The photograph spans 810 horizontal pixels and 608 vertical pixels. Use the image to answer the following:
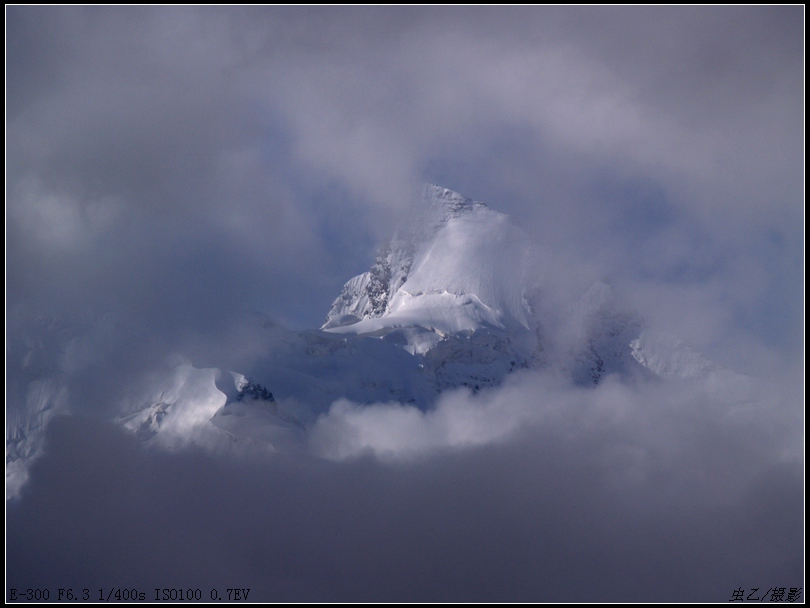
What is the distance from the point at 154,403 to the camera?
17638cm

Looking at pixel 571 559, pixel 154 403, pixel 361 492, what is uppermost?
pixel 154 403

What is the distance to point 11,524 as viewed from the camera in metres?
152

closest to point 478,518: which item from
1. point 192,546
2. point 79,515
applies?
point 192,546

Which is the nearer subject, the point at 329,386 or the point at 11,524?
the point at 11,524

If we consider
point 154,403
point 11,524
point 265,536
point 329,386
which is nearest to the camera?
point 11,524

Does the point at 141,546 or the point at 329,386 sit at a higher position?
the point at 329,386

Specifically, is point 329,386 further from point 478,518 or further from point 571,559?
point 571,559

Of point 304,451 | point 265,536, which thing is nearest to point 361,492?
point 304,451

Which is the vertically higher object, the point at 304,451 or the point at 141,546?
the point at 304,451

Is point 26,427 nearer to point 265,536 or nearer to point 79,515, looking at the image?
point 79,515

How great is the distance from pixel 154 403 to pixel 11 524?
35841mm

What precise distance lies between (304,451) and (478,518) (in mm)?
40775

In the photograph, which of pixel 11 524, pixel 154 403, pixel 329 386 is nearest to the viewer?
pixel 11 524

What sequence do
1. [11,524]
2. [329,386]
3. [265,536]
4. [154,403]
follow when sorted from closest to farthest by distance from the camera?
[11,524] → [265,536] → [154,403] → [329,386]
